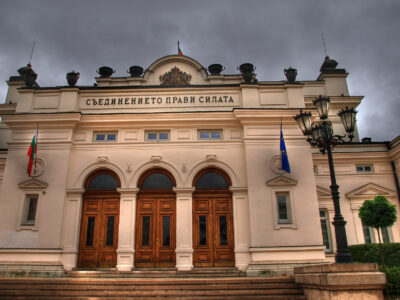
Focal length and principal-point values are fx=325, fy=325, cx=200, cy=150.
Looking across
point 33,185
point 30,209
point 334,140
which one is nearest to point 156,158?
point 33,185

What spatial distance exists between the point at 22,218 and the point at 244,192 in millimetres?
9750

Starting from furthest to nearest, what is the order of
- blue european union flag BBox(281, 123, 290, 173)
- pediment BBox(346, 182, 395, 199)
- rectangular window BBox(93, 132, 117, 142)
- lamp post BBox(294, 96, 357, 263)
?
pediment BBox(346, 182, 395, 199)
rectangular window BBox(93, 132, 117, 142)
blue european union flag BBox(281, 123, 290, 173)
lamp post BBox(294, 96, 357, 263)

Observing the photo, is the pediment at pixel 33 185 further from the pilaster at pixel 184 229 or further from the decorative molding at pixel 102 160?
the pilaster at pixel 184 229

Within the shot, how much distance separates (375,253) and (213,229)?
7.65m

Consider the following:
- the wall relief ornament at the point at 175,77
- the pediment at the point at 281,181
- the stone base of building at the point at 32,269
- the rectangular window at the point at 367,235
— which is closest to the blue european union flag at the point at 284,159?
the pediment at the point at 281,181

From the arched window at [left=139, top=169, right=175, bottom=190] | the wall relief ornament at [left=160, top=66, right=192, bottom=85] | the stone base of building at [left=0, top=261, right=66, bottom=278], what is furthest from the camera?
the wall relief ornament at [left=160, top=66, right=192, bottom=85]

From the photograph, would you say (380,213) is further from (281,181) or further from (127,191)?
(127,191)

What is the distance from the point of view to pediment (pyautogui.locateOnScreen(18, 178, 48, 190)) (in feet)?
47.3

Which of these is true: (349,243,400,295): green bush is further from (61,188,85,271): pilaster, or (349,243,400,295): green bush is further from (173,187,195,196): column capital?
(61,188,85,271): pilaster

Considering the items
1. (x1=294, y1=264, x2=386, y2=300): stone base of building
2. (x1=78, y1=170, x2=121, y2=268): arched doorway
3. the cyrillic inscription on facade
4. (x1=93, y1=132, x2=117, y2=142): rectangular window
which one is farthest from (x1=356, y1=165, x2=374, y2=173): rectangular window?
(x1=93, y1=132, x2=117, y2=142): rectangular window

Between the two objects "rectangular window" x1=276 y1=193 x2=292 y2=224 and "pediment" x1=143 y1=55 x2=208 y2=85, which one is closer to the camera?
"rectangular window" x1=276 y1=193 x2=292 y2=224

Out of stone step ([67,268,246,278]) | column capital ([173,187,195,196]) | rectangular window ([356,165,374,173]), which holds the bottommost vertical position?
stone step ([67,268,246,278])

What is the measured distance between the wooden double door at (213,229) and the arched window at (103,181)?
382 centimetres

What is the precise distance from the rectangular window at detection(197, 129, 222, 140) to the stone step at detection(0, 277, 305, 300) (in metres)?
6.62
